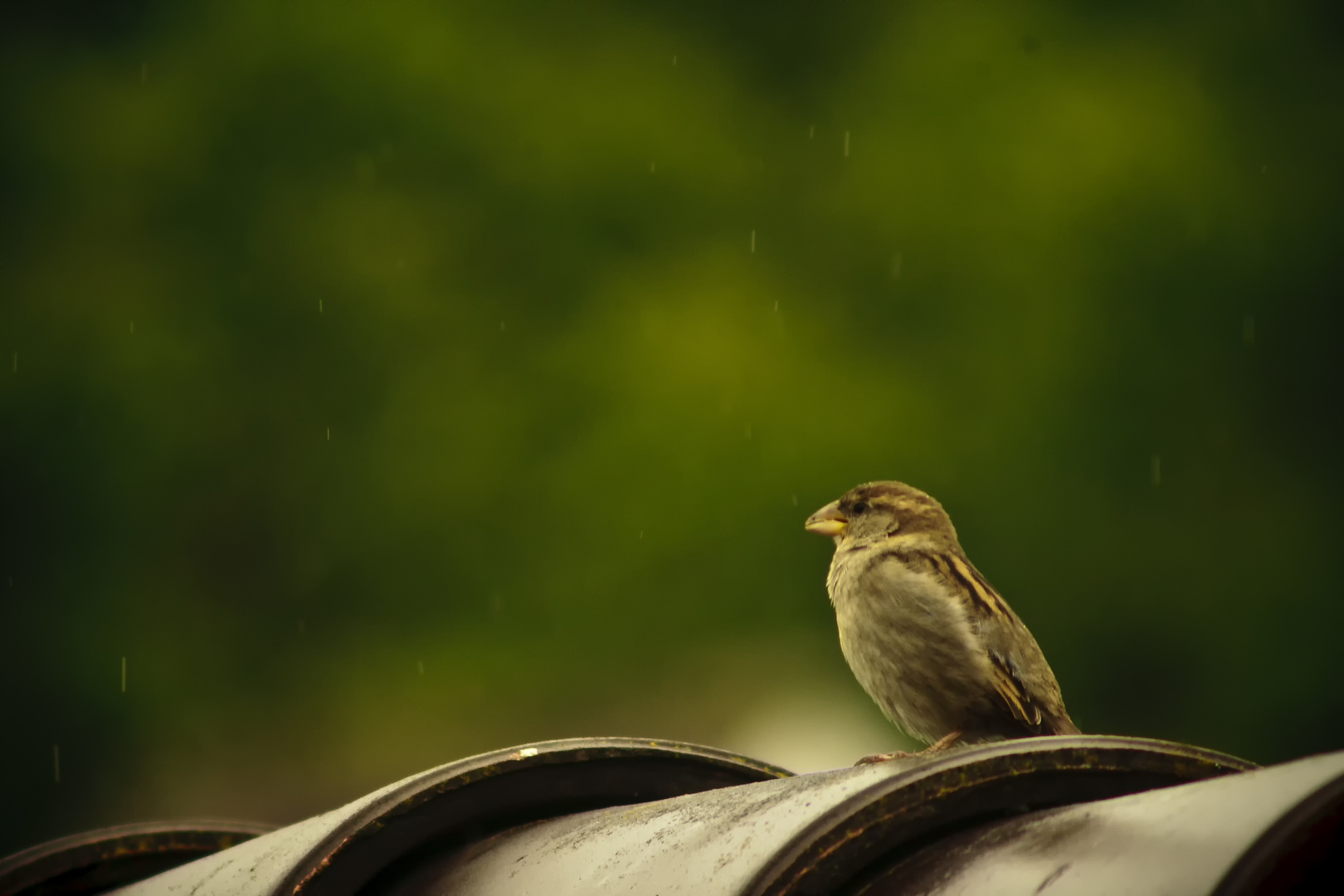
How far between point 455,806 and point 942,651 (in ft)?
3.91

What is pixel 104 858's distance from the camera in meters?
2.75

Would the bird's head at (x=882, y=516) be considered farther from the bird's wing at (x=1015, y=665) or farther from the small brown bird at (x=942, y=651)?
the bird's wing at (x=1015, y=665)

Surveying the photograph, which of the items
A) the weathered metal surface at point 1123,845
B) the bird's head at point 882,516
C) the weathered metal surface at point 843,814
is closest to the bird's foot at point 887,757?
the weathered metal surface at point 843,814

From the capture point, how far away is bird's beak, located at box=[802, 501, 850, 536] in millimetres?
3598

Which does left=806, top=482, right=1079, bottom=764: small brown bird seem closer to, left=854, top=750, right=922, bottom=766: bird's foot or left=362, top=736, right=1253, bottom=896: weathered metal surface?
left=854, top=750, right=922, bottom=766: bird's foot

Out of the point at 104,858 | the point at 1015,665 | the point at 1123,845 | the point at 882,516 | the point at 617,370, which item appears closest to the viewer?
the point at 1123,845

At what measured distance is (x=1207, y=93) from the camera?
14242mm

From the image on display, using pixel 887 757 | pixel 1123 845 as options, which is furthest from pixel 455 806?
pixel 1123 845

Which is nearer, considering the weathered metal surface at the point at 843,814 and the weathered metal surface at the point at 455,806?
the weathered metal surface at the point at 843,814

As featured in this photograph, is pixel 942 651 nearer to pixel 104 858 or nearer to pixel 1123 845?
pixel 104 858

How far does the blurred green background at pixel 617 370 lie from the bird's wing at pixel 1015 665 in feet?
22.7

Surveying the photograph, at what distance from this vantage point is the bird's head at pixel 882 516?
11.5ft

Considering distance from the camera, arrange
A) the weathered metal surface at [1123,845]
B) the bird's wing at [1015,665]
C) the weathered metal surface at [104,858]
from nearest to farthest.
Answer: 1. the weathered metal surface at [1123,845]
2. the weathered metal surface at [104,858]
3. the bird's wing at [1015,665]

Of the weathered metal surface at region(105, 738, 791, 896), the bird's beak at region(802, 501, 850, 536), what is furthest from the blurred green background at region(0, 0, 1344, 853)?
the weathered metal surface at region(105, 738, 791, 896)
